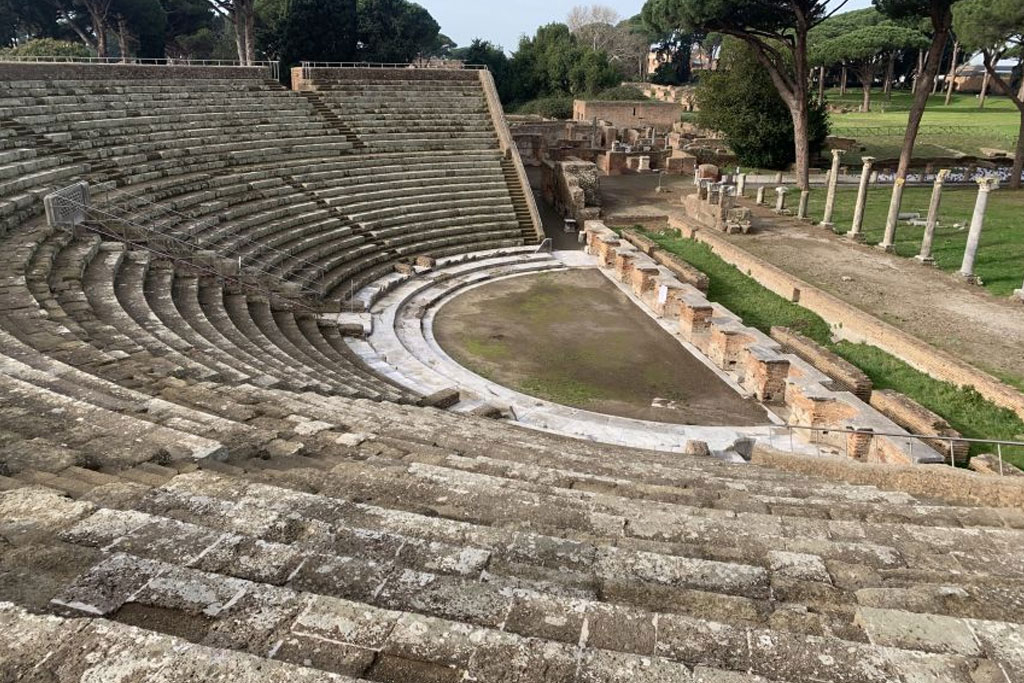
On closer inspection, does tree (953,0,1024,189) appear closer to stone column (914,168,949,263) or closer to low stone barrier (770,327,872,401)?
stone column (914,168,949,263)

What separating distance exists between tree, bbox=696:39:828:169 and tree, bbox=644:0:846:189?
4.92m

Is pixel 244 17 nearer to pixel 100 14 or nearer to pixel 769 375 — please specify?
pixel 100 14

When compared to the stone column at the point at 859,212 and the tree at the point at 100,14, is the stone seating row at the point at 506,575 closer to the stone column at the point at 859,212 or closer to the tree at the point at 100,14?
the stone column at the point at 859,212

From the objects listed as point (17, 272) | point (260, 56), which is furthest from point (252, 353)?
point (260, 56)

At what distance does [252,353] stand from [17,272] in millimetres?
3532

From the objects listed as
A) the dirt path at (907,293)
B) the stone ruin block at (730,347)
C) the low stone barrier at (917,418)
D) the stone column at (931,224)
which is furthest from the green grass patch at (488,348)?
the stone column at (931,224)

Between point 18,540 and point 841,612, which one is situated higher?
point 18,540

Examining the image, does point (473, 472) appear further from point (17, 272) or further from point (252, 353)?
point (17, 272)

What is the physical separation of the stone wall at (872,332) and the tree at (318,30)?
31244 millimetres

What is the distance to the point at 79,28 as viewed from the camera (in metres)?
47.2

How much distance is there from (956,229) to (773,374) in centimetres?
1530

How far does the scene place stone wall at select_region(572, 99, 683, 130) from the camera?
48719 mm

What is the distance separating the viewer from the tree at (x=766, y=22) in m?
28.6

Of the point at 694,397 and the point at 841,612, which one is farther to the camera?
the point at 694,397
